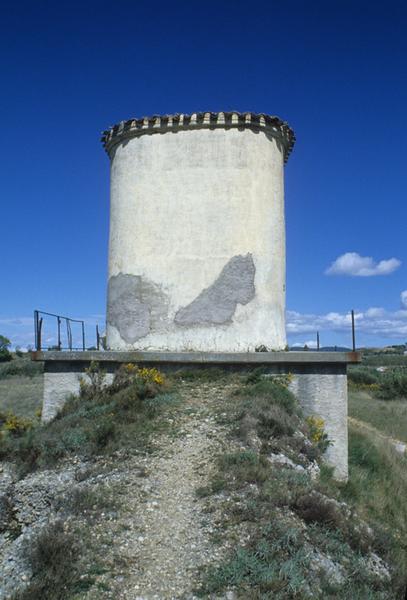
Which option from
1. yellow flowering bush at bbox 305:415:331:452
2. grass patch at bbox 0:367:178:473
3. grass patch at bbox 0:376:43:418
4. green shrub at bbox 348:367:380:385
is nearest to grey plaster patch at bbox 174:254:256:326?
grass patch at bbox 0:367:178:473

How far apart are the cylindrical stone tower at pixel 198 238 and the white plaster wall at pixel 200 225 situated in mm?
21

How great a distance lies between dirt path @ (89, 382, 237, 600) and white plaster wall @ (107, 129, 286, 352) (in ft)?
11.7

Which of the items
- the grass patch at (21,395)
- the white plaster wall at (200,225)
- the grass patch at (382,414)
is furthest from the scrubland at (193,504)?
the grass patch at (21,395)

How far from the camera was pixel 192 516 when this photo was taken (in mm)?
6102

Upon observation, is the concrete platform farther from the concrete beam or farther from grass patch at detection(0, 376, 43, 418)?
grass patch at detection(0, 376, 43, 418)

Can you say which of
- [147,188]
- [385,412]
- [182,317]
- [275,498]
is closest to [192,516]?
[275,498]

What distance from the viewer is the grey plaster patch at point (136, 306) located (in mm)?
11859

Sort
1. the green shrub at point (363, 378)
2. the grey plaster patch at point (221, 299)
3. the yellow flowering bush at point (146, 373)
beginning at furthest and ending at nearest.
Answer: the green shrub at point (363, 378)
the grey plaster patch at point (221, 299)
the yellow flowering bush at point (146, 373)

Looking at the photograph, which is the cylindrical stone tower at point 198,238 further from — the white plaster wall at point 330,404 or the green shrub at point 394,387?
the green shrub at point 394,387

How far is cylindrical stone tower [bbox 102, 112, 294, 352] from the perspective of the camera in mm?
11703

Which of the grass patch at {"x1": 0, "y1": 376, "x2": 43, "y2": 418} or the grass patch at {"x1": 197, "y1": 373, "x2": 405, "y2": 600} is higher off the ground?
the grass patch at {"x1": 197, "y1": 373, "x2": 405, "y2": 600}

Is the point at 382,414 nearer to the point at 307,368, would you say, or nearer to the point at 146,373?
the point at 307,368

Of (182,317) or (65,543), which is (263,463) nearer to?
(65,543)

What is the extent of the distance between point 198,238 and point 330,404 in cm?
433
